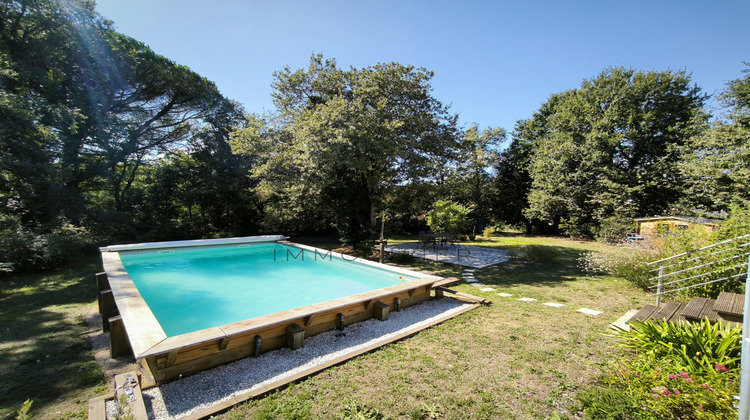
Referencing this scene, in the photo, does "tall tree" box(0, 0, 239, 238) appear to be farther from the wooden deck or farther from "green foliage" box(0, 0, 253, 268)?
the wooden deck

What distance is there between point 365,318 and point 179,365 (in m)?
2.63

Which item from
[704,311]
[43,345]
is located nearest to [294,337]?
[43,345]

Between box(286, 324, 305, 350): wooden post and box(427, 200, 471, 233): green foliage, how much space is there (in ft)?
36.4

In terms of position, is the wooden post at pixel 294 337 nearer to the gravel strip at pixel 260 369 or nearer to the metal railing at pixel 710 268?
the gravel strip at pixel 260 369

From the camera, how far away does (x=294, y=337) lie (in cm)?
380

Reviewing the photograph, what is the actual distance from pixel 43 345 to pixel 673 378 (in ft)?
23.0

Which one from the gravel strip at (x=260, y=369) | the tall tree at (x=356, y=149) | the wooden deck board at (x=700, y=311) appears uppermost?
the tall tree at (x=356, y=149)

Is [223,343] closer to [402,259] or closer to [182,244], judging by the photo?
[402,259]

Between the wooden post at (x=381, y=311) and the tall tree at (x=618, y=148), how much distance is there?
1731 cm

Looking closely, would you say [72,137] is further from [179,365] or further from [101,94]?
[179,365]

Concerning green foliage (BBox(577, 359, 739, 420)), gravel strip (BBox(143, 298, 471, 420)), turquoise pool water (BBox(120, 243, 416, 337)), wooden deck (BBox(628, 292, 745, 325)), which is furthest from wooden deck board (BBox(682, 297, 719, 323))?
turquoise pool water (BBox(120, 243, 416, 337))

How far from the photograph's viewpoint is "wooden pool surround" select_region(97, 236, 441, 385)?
3.07 metres

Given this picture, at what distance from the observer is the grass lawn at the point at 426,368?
2.56m

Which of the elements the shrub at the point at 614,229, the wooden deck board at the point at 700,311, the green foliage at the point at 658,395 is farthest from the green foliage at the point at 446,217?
the green foliage at the point at 658,395
